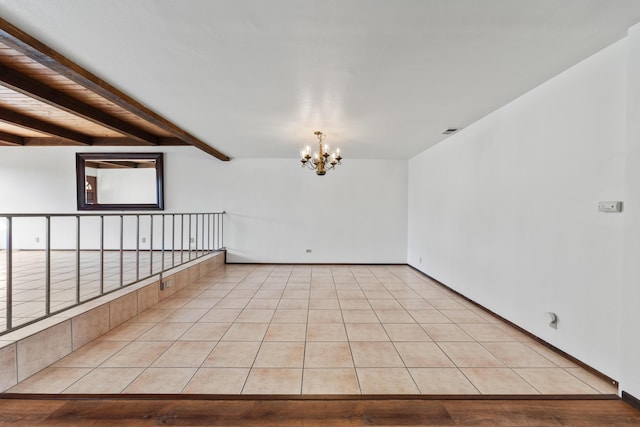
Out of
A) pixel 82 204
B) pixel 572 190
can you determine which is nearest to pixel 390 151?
pixel 572 190

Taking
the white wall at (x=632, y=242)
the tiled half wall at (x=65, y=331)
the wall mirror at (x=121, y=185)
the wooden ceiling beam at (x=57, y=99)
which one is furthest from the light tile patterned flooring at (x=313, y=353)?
the wall mirror at (x=121, y=185)

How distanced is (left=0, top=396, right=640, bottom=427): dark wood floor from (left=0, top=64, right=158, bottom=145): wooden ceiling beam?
2.90 m

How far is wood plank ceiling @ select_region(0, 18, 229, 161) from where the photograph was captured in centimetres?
208

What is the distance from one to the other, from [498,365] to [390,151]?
3906mm

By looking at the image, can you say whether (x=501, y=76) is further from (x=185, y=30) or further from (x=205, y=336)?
(x=205, y=336)

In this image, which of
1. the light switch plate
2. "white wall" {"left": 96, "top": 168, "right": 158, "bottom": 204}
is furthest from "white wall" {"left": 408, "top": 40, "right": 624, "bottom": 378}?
"white wall" {"left": 96, "top": 168, "right": 158, "bottom": 204}

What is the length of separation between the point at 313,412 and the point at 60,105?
14.2 feet

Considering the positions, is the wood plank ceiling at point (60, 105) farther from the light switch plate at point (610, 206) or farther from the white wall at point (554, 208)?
the light switch plate at point (610, 206)

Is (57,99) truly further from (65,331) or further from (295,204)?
(295,204)

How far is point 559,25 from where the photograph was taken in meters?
1.70

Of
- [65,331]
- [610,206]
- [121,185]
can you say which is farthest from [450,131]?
[121,185]

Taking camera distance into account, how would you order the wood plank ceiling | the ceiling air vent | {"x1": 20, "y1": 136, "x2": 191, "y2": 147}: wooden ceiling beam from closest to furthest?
the wood plank ceiling, the ceiling air vent, {"x1": 20, "y1": 136, "x2": 191, "y2": 147}: wooden ceiling beam

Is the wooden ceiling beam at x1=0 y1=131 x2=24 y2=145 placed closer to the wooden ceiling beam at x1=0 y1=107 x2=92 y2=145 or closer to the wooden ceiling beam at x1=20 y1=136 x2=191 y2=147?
the wooden ceiling beam at x1=20 y1=136 x2=191 y2=147

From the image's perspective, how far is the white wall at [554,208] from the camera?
191 centimetres
